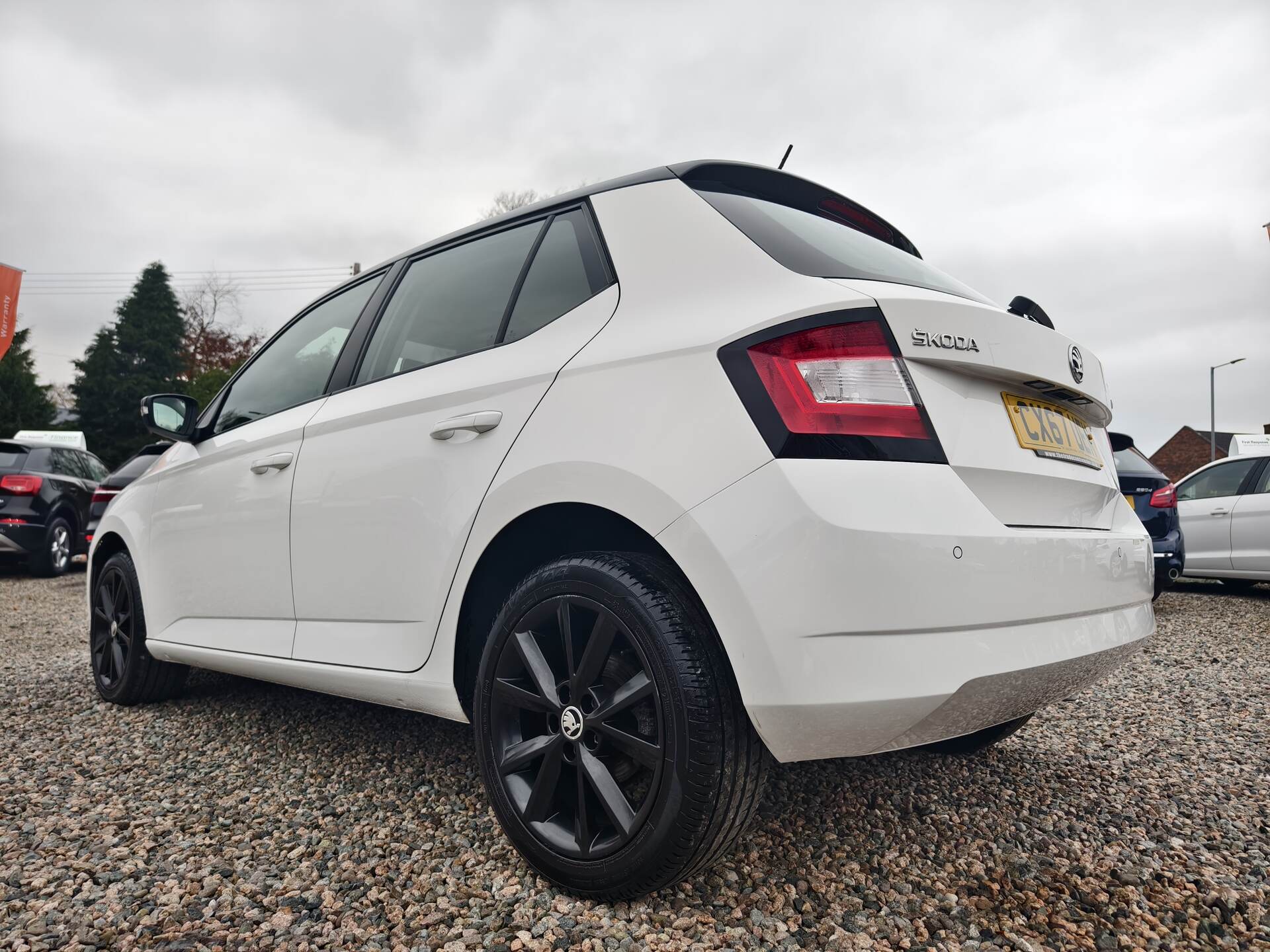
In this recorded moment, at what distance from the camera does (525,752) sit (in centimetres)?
184

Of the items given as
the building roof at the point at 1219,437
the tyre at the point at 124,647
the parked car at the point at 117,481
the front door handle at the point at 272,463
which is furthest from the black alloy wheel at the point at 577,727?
the building roof at the point at 1219,437

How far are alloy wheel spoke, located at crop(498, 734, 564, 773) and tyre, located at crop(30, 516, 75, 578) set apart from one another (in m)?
10.5

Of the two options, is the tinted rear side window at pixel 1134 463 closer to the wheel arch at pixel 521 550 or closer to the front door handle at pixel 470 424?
the wheel arch at pixel 521 550

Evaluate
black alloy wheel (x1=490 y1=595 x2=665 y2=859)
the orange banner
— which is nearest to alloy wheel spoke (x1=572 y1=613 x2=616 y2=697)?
black alloy wheel (x1=490 y1=595 x2=665 y2=859)

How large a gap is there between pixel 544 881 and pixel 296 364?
2.08 meters

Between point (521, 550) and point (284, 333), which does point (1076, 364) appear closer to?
point (521, 550)

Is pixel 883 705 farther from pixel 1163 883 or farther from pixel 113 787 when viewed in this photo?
pixel 113 787

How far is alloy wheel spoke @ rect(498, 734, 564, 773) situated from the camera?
1.79m

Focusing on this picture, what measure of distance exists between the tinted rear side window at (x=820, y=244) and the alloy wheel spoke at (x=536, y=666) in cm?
99

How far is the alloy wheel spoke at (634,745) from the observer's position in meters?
1.61

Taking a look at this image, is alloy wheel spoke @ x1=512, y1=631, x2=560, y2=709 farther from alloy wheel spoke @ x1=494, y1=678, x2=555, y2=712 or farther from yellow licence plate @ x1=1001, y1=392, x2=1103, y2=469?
yellow licence plate @ x1=1001, y1=392, x2=1103, y2=469

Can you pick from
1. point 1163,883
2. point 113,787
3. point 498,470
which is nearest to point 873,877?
point 1163,883

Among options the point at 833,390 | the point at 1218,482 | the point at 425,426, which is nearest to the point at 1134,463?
the point at 1218,482

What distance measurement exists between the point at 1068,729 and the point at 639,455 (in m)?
2.49
